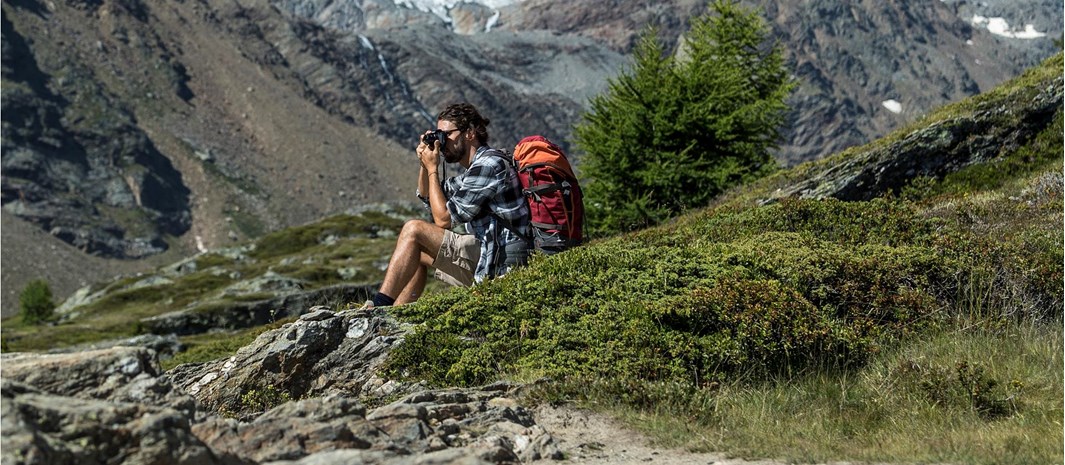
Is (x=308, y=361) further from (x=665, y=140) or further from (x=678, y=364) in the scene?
(x=665, y=140)

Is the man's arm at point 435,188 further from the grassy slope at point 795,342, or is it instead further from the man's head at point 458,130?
the grassy slope at point 795,342

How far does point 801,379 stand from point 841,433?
941 millimetres

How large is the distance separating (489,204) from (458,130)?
91cm

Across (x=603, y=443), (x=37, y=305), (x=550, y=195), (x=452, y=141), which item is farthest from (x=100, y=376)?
(x=37, y=305)

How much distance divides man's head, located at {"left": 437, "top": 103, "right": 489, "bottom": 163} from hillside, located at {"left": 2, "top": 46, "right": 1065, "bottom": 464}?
1.57m

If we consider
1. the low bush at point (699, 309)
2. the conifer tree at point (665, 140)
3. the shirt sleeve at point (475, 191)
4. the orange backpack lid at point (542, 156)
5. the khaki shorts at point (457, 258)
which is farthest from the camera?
the conifer tree at point (665, 140)

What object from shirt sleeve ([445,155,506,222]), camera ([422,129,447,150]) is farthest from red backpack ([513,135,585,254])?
camera ([422,129,447,150])

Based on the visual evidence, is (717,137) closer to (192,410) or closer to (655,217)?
(655,217)

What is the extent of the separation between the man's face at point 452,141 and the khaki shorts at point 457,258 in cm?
85

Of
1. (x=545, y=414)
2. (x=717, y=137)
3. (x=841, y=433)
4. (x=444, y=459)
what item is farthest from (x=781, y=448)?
(x=717, y=137)

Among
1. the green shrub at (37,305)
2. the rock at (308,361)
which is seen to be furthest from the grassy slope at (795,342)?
the green shrub at (37,305)

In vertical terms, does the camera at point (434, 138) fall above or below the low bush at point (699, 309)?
above

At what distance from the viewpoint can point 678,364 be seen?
7.41m

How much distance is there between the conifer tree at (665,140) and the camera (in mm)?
26281
